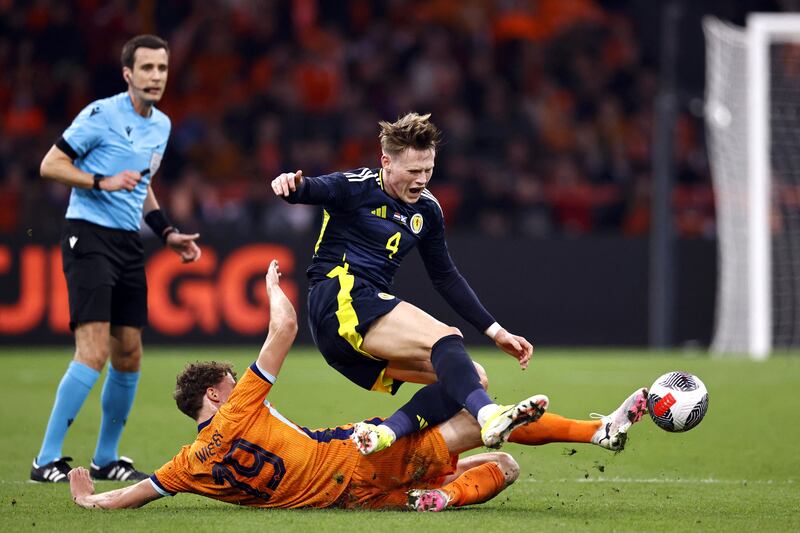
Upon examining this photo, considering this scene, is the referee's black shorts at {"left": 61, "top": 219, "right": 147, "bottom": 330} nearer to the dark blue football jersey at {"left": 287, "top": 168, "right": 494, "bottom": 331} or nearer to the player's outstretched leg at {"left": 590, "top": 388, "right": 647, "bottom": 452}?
the dark blue football jersey at {"left": 287, "top": 168, "right": 494, "bottom": 331}

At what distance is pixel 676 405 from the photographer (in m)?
5.68

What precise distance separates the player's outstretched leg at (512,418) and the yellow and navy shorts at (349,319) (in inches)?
38.1

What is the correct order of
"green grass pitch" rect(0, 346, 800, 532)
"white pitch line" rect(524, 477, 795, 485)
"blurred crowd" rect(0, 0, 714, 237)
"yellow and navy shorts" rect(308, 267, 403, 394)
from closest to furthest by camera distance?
"green grass pitch" rect(0, 346, 800, 532) → "yellow and navy shorts" rect(308, 267, 403, 394) → "white pitch line" rect(524, 477, 795, 485) → "blurred crowd" rect(0, 0, 714, 237)

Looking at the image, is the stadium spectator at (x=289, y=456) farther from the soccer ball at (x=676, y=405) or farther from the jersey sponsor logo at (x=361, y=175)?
the jersey sponsor logo at (x=361, y=175)

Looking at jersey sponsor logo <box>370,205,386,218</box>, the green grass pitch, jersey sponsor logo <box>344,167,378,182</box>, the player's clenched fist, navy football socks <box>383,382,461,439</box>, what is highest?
jersey sponsor logo <box>344,167,378,182</box>

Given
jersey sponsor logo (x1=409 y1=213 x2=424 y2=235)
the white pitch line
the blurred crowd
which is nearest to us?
jersey sponsor logo (x1=409 y1=213 x2=424 y2=235)

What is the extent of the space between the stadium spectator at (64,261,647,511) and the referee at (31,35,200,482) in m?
1.32

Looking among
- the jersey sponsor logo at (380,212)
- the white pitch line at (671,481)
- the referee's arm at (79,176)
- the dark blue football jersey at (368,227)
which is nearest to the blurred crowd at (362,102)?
the referee's arm at (79,176)

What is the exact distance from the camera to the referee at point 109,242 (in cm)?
692

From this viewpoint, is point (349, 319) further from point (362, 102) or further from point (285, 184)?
point (362, 102)

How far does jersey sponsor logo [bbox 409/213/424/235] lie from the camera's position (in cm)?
624

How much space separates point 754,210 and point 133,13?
9.20 meters

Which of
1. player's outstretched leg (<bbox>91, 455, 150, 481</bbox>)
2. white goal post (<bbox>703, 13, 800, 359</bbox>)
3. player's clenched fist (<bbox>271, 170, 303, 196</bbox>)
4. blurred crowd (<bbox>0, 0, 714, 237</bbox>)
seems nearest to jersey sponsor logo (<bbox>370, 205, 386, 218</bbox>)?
player's clenched fist (<bbox>271, 170, 303, 196</bbox>)

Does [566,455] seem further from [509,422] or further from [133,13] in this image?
[133,13]
